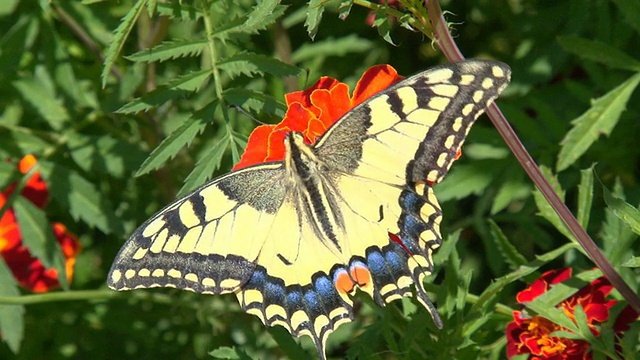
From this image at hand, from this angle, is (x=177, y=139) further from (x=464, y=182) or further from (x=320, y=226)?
(x=464, y=182)

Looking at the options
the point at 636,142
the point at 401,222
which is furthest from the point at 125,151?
the point at 636,142

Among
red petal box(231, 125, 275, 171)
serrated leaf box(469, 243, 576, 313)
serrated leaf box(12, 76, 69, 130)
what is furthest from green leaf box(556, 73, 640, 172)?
serrated leaf box(12, 76, 69, 130)

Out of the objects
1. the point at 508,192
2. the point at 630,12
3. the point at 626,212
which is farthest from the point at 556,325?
the point at 630,12

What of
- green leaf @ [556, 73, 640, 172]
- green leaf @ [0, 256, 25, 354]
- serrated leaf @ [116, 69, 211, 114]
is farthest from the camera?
green leaf @ [0, 256, 25, 354]

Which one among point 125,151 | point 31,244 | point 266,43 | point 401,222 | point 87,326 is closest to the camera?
point 401,222

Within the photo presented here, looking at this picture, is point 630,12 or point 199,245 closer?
point 199,245

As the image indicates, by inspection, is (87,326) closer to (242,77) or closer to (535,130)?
(242,77)

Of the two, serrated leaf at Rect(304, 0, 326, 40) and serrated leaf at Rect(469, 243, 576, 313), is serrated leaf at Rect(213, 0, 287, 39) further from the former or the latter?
serrated leaf at Rect(469, 243, 576, 313)
